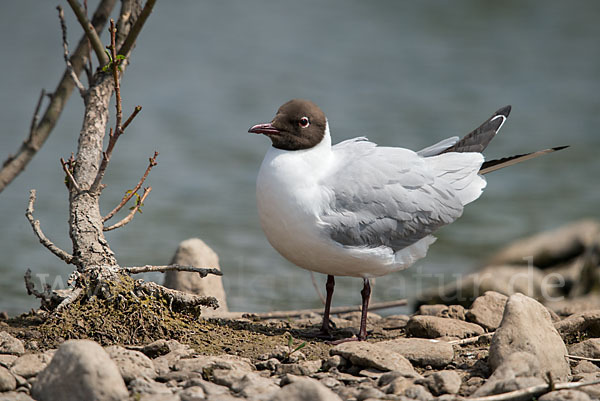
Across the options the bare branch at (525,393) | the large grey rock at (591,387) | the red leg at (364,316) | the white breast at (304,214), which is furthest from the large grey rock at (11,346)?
the large grey rock at (591,387)

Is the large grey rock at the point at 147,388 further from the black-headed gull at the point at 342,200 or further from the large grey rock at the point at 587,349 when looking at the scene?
the large grey rock at the point at 587,349

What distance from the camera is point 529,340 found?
3.76m

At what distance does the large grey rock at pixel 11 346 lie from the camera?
3.85 metres

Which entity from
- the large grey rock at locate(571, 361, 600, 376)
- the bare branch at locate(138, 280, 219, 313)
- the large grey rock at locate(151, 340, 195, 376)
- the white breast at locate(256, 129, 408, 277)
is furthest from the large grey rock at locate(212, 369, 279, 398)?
the large grey rock at locate(571, 361, 600, 376)

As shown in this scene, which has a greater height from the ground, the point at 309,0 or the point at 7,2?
the point at 309,0

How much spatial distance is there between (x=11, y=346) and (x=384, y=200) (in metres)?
2.24

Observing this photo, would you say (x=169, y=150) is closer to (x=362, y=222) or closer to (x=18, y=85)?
(x=18, y=85)

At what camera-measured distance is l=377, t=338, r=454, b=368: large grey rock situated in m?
4.03

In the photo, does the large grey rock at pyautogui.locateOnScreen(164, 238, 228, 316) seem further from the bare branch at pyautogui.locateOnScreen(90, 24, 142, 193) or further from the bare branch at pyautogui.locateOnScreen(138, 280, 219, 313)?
the bare branch at pyautogui.locateOnScreen(90, 24, 142, 193)

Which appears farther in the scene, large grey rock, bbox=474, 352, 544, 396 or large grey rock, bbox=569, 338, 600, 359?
large grey rock, bbox=569, 338, 600, 359

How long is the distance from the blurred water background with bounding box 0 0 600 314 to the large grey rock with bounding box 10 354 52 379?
3.21m

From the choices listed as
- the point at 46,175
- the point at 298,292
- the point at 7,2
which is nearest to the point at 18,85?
the point at 46,175

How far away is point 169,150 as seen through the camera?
11.4m

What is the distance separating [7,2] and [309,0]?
23.1 ft
